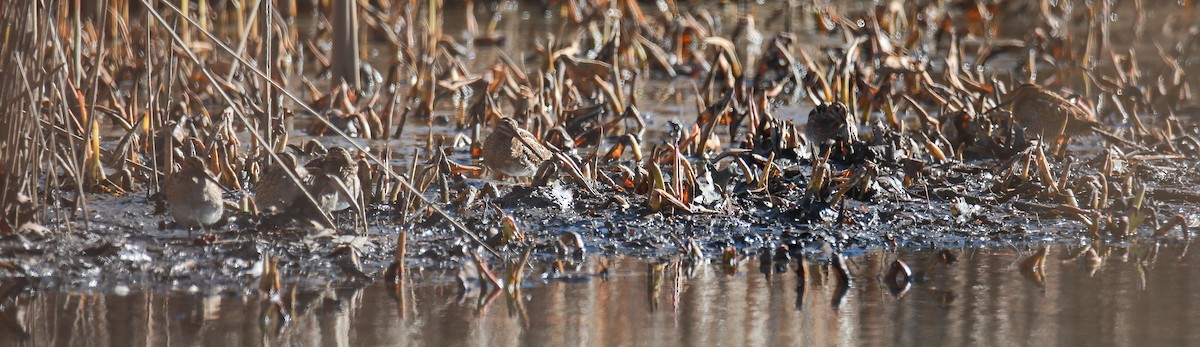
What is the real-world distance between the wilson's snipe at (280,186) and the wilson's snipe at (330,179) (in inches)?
1.6

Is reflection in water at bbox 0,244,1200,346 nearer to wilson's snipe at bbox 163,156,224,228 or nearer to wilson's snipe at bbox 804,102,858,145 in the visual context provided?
wilson's snipe at bbox 163,156,224,228

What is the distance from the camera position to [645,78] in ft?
28.3

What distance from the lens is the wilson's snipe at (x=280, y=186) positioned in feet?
14.4

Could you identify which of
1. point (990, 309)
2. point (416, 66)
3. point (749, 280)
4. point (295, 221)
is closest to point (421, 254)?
point (295, 221)

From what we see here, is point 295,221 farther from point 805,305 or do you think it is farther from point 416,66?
point 416,66

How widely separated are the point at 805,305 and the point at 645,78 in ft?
16.0

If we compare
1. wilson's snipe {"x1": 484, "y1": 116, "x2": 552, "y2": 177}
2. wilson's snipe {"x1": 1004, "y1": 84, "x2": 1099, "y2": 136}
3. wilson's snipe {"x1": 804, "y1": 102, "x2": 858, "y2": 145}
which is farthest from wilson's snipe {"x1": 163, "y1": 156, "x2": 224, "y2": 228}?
wilson's snipe {"x1": 1004, "y1": 84, "x2": 1099, "y2": 136}

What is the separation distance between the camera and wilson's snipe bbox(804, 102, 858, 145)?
18.5ft

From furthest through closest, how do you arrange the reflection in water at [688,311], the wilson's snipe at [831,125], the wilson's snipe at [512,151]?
the wilson's snipe at [831,125]
the wilson's snipe at [512,151]
the reflection in water at [688,311]

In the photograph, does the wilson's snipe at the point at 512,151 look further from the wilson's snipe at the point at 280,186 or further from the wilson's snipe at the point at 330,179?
the wilson's snipe at the point at 280,186

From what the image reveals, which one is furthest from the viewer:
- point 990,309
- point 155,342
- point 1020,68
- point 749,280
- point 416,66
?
point 1020,68

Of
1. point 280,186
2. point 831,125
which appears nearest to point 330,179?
point 280,186

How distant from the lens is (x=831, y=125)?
5656 millimetres

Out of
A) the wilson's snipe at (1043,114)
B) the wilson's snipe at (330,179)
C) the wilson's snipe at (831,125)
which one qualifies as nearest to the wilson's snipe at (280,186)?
the wilson's snipe at (330,179)
